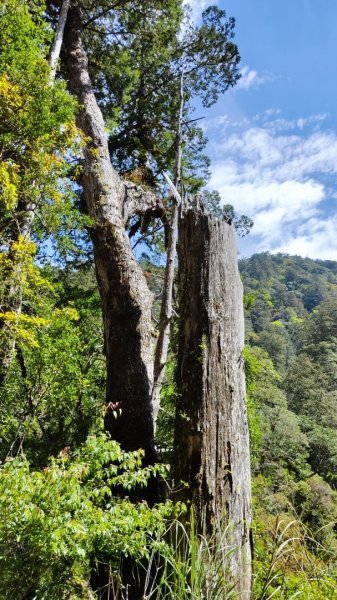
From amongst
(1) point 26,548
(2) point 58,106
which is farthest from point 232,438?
(2) point 58,106

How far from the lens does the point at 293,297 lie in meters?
97.0

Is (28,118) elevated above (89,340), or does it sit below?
above

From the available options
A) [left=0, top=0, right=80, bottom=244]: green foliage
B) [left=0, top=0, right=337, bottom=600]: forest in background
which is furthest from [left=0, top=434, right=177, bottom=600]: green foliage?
[left=0, top=0, right=80, bottom=244]: green foliage

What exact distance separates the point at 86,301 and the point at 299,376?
34619mm

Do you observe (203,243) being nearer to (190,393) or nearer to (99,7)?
(190,393)

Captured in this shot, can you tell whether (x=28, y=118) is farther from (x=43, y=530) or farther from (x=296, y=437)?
(x=296, y=437)

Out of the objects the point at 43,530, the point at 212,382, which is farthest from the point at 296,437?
the point at 43,530

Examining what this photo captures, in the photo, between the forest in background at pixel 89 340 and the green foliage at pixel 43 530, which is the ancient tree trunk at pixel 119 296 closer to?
the forest in background at pixel 89 340

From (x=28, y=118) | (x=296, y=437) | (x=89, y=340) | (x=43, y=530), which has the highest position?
(x=28, y=118)

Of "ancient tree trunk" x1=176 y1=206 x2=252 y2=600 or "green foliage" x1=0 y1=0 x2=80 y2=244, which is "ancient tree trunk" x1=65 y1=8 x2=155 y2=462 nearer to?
"ancient tree trunk" x1=176 y1=206 x2=252 y2=600

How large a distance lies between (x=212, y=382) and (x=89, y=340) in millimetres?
6642

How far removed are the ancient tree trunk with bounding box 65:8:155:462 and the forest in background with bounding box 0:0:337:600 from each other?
0.33 ft

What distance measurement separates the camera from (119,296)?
231 inches

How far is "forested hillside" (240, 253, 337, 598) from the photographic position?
8.70 ft
